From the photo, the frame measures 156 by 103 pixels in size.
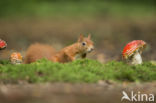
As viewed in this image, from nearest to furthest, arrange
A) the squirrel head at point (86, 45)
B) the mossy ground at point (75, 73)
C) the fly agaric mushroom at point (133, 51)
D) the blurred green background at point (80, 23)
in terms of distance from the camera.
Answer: the mossy ground at point (75, 73) < the fly agaric mushroom at point (133, 51) < the squirrel head at point (86, 45) < the blurred green background at point (80, 23)

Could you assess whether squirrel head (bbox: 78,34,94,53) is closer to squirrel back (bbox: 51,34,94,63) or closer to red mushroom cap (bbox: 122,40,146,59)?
squirrel back (bbox: 51,34,94,63)

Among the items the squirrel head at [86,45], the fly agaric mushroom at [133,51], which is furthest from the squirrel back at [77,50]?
the fly agaric mushroom at [133,51]

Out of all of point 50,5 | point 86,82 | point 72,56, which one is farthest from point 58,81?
point 50,5

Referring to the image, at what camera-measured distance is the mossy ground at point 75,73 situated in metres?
3.47

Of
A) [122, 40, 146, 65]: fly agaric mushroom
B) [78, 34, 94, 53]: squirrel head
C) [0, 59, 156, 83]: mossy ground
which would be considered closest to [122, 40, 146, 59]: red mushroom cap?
[122, 40, 146, 65]: fly agaric mushroom

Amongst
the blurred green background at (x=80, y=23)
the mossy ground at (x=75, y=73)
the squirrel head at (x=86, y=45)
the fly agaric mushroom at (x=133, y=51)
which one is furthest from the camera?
the blurred green background at (x=80, y=23)

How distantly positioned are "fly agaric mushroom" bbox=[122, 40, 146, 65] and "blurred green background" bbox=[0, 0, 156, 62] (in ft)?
8.60

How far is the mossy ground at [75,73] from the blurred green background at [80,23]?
3.14 m

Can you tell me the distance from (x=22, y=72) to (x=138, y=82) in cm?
153

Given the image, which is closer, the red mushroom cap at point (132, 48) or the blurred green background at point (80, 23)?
the red mushroom cap at point (132, 48)

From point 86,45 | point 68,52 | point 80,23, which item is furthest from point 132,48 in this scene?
point 80,23

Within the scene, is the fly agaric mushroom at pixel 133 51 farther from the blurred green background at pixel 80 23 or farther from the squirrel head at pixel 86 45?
the blurred green background at pixel 80 23

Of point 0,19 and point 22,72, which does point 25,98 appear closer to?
point 22,72

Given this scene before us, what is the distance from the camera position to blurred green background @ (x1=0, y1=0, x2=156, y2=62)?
31.8ft
